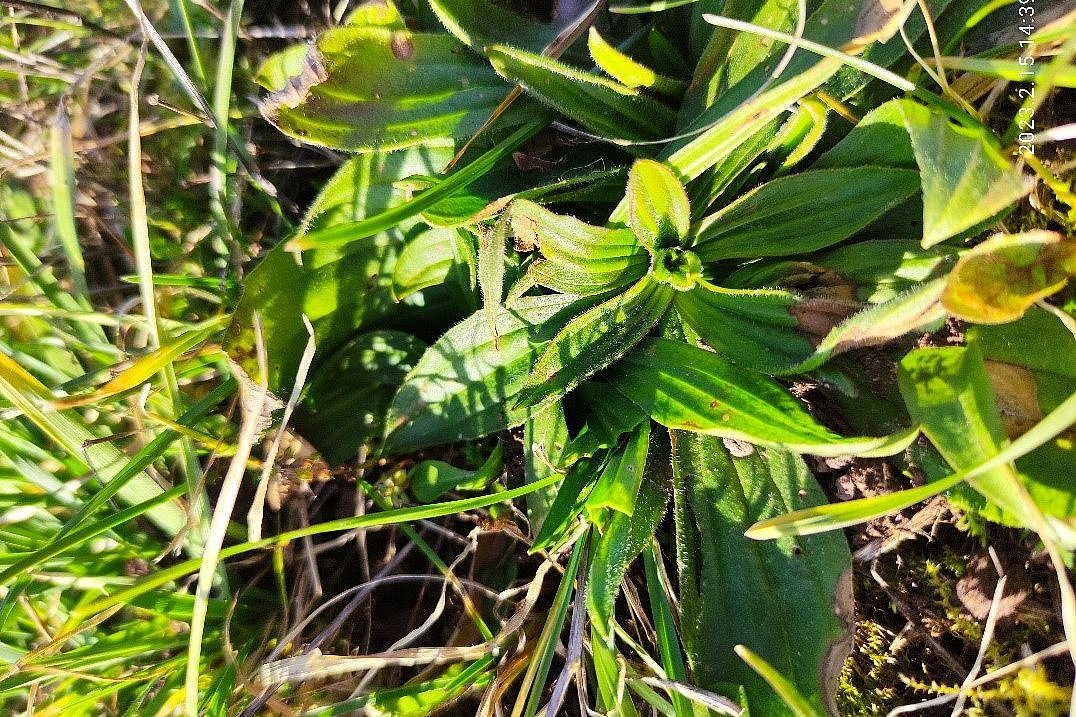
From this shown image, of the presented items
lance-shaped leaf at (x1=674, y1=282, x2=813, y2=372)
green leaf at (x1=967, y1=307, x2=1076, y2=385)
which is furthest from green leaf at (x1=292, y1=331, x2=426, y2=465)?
green leaf at (x1=967, y1=307, x2=1076, y2=385)

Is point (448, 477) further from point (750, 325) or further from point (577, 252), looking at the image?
point (750, 325)

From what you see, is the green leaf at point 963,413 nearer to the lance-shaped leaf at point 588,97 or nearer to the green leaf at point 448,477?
the lance-shaped leaf at point 588,97

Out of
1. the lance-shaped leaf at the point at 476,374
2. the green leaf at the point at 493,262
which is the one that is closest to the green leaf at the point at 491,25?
the green leaf at the point at 493,262

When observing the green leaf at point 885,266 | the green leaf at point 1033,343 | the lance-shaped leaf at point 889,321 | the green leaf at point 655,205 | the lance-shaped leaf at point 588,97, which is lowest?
the green leaf at point 1033,343

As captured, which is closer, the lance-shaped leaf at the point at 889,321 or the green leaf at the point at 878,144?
the lance-shaped leaf at the point at 889,321

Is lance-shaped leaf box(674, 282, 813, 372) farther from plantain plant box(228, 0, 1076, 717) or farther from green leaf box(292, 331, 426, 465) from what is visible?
green leaf box(292, 331, 426, 465)

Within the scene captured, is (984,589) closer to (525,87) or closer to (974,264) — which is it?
(974,264)
